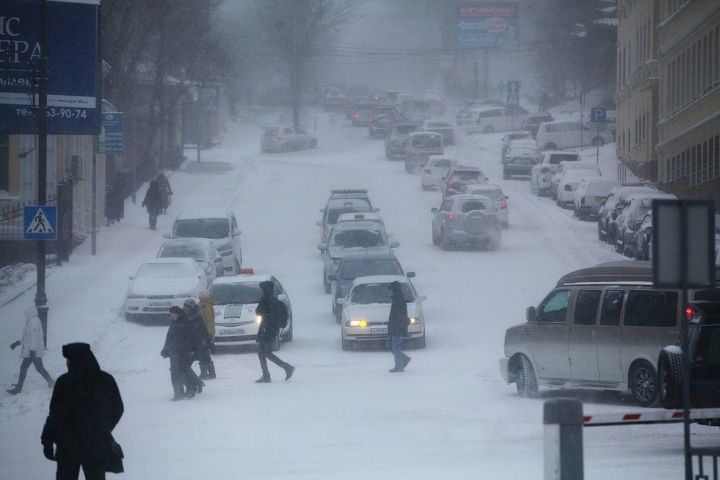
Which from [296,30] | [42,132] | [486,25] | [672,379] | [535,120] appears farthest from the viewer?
[486,25]

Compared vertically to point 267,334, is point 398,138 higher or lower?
higher

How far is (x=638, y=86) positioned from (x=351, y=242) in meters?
31.8

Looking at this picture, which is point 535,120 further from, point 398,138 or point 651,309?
point 651,309

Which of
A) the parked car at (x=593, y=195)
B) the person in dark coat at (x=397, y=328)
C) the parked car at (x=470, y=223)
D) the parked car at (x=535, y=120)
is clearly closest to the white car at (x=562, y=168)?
the parked car at (x=593, y=195)

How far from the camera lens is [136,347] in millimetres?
25938

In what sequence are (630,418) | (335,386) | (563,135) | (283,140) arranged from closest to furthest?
1. (630,418)
2. (335,386)
3. (563,135)
4. (283,140)

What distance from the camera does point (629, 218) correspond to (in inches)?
1465

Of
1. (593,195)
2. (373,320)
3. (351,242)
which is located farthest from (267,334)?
(593,195)

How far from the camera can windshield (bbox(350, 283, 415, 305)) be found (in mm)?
26406

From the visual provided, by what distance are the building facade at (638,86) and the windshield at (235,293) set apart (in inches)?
1329

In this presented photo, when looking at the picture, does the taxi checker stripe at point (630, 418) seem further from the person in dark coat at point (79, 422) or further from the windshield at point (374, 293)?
the windshield at point (374, 293)

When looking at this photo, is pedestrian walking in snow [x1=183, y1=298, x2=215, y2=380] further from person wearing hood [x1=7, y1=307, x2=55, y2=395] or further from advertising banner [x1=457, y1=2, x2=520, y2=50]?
advertising banner [x1=457, y1=2, x2=520, y2=50]

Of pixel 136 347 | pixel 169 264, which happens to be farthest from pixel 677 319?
pixel 169 264

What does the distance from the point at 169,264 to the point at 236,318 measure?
5371 millimetres
